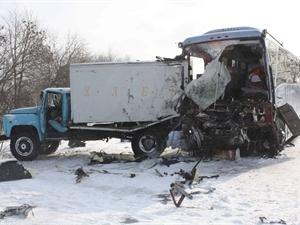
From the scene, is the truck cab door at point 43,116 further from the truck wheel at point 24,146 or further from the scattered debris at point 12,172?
the scattered debris at point 12,172

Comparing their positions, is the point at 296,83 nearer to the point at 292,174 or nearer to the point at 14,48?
the point at 292,174

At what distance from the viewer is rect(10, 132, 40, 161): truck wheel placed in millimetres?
15922

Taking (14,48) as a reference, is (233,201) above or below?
below

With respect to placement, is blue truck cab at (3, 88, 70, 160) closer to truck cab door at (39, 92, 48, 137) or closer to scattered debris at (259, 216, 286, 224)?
truck cab door at (39, 92, 48, 137)

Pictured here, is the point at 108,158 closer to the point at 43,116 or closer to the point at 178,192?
the point at 43,116

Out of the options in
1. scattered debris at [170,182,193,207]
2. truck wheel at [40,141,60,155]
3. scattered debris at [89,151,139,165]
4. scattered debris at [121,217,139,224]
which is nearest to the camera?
scattered debris at [121,217,139,224]

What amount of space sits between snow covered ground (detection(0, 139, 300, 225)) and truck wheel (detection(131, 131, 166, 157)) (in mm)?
1094

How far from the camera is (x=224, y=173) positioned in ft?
39.8

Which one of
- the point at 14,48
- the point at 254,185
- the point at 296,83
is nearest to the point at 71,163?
the point at 254,185

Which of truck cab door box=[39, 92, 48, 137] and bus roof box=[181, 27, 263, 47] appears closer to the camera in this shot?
bus roof box=[181, 27, 263, 47]

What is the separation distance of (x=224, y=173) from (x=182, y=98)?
3096 millimetres

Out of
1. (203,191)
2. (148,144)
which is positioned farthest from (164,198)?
(148,144)

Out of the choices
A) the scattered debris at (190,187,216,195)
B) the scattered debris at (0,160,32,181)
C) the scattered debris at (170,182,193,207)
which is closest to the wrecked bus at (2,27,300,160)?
the scattered debris at (0,160,32,181)

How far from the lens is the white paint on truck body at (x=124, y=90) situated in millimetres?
14945
